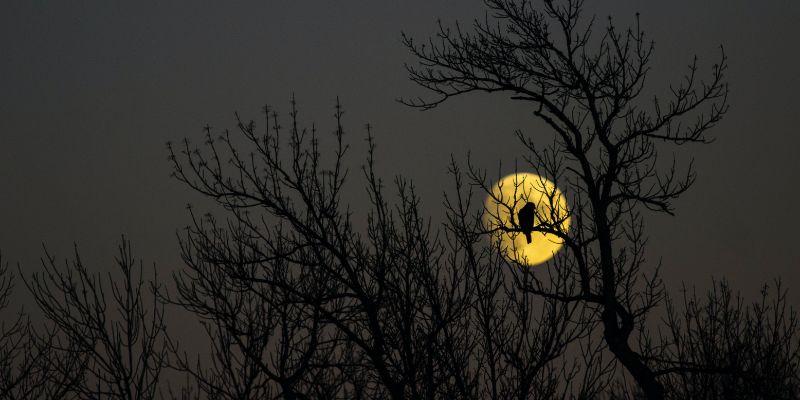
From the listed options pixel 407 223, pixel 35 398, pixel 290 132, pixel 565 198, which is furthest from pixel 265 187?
pixel 35 398

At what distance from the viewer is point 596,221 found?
9945mm

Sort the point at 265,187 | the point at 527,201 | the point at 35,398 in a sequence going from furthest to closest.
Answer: the point at 35,398, the point at 527,201, the point at 265,187

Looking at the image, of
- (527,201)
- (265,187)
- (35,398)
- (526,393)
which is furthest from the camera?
(35,398)

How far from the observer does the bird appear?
406 inches

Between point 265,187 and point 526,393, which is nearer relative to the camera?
point 526,393

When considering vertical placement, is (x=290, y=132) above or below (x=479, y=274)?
above

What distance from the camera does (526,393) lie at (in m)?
9.16

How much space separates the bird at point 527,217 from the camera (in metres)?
10.3

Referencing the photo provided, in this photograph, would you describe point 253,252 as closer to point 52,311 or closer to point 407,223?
point 407,223

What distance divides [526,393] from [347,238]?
2626mm

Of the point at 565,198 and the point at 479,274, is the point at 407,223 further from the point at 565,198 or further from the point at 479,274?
the point at 565,198

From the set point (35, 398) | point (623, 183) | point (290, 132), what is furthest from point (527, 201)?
point (35, 398)

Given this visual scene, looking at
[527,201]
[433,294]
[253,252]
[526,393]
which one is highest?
[527,201]

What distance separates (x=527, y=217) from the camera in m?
10.4
